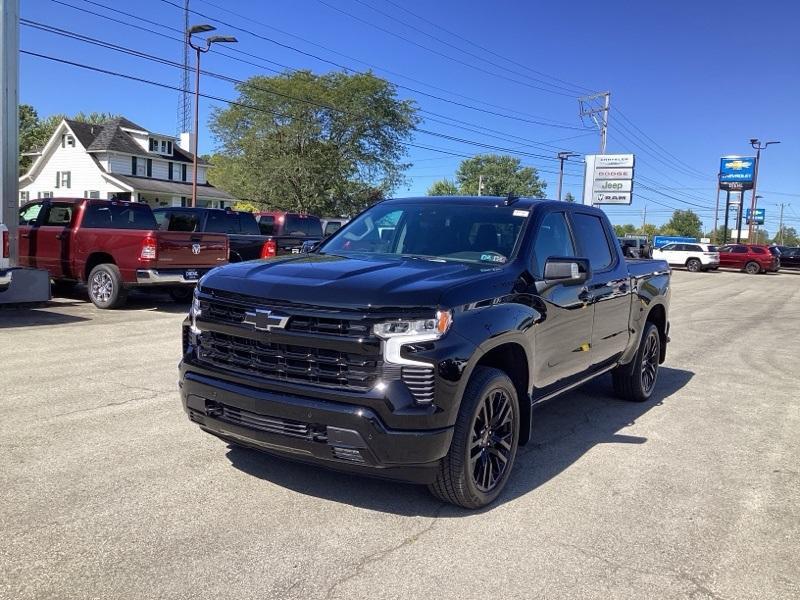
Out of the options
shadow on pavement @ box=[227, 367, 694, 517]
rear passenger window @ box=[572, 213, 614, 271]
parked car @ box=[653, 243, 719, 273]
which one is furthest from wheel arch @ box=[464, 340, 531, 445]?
parked car @ box=[653, 243, 719, 273]

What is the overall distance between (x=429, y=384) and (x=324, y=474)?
130cm

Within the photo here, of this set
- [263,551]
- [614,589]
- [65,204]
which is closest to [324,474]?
[263,551]

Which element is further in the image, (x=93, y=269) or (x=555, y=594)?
(x=93, y=269)

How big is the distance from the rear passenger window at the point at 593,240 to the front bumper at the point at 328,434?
8.92 ft

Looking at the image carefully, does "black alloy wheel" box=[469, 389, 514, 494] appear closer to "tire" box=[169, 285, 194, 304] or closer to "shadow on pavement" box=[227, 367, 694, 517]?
"shadow on pavement" box=[227, 367, 694, 517]

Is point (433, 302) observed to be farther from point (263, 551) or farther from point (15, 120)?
point (15, 120)

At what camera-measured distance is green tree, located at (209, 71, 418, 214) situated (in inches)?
1772

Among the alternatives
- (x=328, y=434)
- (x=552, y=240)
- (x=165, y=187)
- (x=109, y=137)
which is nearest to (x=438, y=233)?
(x=552, y=240)

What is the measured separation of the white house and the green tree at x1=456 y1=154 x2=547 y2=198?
48245 millimetres

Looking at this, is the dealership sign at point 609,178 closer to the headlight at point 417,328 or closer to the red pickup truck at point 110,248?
the red pickup truck at point 110,248

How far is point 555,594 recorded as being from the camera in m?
3.07

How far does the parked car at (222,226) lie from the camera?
15.0m

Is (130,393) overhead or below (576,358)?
below

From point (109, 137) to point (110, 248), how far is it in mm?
42441
